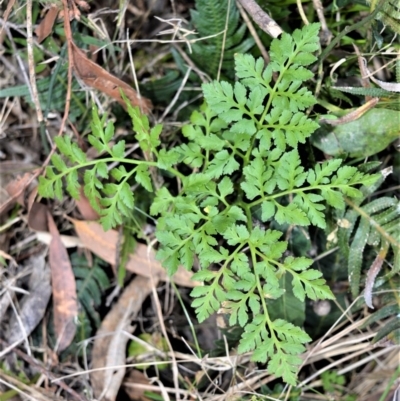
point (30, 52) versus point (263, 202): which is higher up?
point (30, 52)

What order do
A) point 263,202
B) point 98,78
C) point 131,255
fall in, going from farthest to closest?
point 131,255, point 98,78, point 263,202

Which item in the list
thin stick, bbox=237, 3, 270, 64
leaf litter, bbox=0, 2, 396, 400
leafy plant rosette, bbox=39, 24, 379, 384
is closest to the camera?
leafy plant rosette, bbox=39, 24, 379, 384

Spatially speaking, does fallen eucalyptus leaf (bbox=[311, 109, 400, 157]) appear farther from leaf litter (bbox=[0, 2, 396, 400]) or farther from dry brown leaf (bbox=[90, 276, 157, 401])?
dry brown leaf (bbox=[90, 276, 157, 401])

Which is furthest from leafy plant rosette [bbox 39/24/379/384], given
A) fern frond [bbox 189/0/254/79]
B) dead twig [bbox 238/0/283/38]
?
fern frond [bbox 189/0/254/79]

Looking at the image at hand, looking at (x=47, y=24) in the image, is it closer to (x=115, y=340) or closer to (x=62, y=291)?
(x=62, y=291)

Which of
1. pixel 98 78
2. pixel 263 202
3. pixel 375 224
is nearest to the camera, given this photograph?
pixel 263 202

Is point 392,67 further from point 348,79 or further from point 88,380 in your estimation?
point 88,380

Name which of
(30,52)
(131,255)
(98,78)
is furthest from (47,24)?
(131,255)

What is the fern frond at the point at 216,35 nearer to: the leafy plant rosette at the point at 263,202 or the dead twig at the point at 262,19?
the dead twig at the point at 262,19
